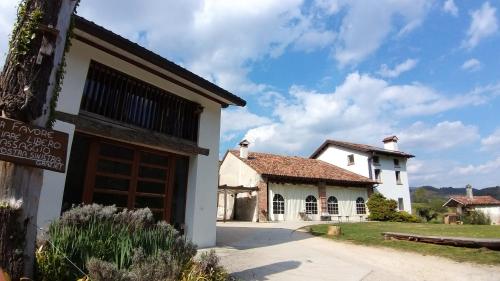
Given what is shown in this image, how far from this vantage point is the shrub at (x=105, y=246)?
13.2 ft

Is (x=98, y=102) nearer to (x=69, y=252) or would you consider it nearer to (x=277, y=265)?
(x=69, y=252)

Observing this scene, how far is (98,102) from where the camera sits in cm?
770

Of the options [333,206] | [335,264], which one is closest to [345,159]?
[333,206]

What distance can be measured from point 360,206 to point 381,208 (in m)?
1.82

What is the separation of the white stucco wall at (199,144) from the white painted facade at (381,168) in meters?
22.8

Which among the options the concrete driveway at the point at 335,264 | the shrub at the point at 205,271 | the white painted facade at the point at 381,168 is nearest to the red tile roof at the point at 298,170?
the white painted facade at the point at 381,168

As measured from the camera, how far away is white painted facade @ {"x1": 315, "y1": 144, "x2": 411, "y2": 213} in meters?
30.6

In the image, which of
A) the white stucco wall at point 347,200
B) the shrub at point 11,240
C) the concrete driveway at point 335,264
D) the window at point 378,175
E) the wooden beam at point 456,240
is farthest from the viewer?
the window at point 378,175

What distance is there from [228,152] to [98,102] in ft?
68.1

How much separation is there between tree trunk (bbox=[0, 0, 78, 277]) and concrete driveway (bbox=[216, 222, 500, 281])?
369cm

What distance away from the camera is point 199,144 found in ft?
32.9

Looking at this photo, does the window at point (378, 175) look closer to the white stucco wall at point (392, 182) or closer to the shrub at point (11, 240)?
the white stucco wall at point (392, 182)

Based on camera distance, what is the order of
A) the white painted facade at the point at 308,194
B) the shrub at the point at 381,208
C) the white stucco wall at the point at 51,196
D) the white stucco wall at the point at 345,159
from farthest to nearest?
the white stucco wall at the point at 345,159, the shrub at the point at 381,208, the white painted facade at the point at 308,194, the white stucco wall at the point at 51,196

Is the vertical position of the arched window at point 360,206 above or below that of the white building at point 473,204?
below
